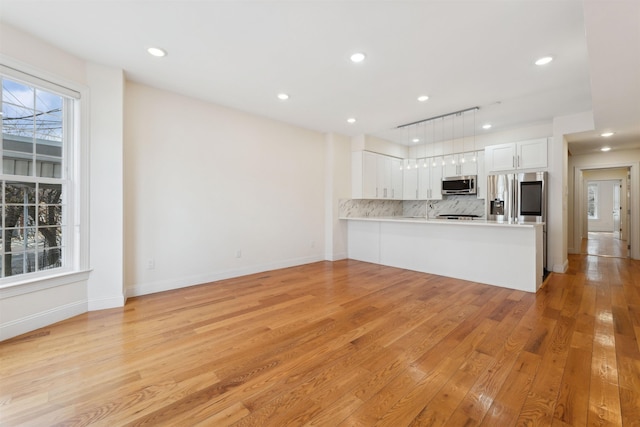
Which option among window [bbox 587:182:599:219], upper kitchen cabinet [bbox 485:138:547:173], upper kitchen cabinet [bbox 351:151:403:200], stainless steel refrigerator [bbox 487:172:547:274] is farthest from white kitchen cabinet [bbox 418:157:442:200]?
window [bbox 587:182:599:219]

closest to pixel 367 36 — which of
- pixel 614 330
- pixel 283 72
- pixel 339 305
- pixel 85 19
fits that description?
pixel 283 72

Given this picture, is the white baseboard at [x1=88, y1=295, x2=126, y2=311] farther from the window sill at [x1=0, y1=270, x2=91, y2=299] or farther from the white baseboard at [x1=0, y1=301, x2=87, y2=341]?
the window sill at [x1=0, y1=270, x2=91, y2=299]

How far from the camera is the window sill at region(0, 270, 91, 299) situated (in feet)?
8.07

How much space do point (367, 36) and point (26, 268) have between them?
4015 millimetres

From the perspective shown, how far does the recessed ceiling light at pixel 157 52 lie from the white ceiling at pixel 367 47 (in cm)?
6

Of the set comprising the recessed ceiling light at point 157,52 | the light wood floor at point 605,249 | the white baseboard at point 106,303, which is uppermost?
the recessed ceiling light at point 157,52

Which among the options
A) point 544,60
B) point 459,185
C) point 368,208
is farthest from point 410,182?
point 544,60

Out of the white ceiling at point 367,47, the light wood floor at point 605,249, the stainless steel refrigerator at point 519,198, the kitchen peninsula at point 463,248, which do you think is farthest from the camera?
the light wood floor at point 605,249

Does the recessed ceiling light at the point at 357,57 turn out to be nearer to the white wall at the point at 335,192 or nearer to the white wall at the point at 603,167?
the white wall at the point at 335,192

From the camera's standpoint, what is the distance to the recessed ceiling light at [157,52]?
9.26 ft

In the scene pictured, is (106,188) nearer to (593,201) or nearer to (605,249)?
(605,249)

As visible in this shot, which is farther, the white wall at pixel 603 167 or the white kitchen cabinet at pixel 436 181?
the white kitchen cabinet at pixel 436 181

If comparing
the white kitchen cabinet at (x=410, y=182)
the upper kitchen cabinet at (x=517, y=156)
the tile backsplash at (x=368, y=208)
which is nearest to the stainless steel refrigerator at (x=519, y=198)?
the upper kitchen cabinet at (x=517, y=156)

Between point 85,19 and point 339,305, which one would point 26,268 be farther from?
point 339,305
